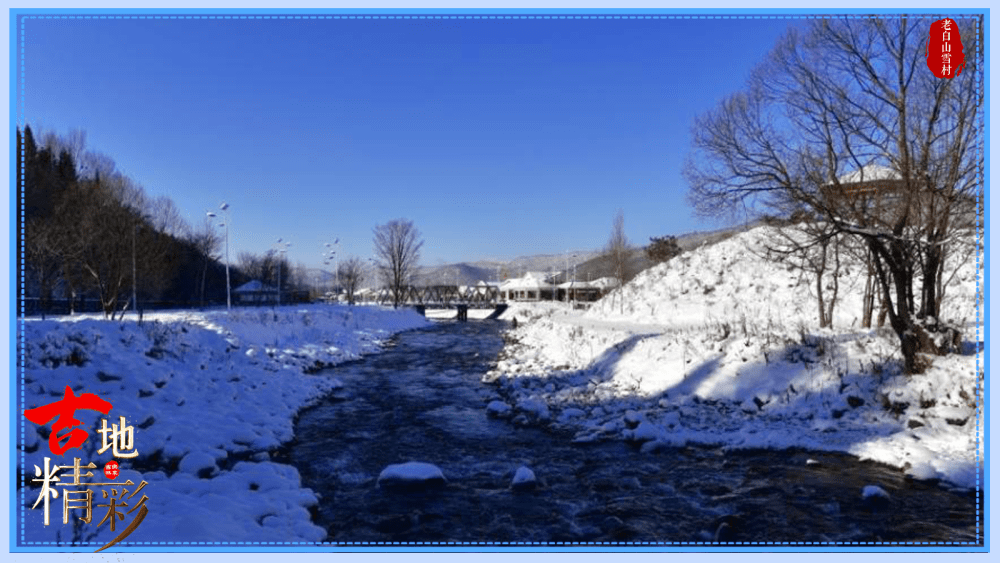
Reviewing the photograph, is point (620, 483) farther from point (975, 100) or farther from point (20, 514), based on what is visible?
point (975, 100)

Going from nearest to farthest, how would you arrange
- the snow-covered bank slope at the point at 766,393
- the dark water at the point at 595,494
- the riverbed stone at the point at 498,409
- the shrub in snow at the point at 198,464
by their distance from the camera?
1. the dark water at the point at 595,494
2. the shrub in snow at the point at 198,464
3. the snow-covered bank slope at the point at 766,393
4. the riverbed stone at the point at 498,409

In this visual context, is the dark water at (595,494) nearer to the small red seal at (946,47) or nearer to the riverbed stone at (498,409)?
the riverbed stone at (498,409)

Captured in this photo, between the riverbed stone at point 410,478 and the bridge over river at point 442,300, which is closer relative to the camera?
the riverbed stone at point 410,478

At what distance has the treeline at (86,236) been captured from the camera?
2227cm

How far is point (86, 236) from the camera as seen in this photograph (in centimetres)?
2402

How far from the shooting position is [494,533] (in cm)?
605

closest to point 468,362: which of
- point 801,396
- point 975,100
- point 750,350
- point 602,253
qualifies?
point 750,350

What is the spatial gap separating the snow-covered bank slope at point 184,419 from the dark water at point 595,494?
666 millimetres

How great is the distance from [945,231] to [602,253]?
134 feet

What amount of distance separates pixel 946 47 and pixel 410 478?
8368 mm

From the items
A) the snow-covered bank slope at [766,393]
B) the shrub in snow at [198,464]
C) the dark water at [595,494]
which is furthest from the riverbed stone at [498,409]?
the shrub in snow at [198,464]

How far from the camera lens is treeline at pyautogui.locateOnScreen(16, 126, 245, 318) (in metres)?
22.3

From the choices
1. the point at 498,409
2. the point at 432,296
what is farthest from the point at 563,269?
the point at 498,409

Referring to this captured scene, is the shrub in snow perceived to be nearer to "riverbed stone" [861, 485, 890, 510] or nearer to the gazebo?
"riverbed stone" [861, 485, 890, 510]
